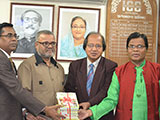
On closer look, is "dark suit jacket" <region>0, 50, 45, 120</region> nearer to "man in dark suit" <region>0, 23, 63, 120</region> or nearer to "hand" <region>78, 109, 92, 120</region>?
"man in dark suit" <region>0, 23, 63, 120</region>

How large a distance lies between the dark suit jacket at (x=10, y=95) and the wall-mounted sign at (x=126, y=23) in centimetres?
185

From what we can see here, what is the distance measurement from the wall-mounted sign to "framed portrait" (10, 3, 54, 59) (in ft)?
3.07

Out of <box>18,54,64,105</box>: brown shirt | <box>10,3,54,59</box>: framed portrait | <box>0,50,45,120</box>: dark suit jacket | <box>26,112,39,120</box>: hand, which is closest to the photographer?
<box>0,50,45,120</box>: dark suit jacket

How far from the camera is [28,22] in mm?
3541

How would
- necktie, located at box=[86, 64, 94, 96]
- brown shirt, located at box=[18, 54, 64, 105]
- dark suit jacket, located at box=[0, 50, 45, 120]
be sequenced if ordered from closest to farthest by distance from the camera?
dark suit jacket, located at box=[0, 50, 45, 120], brown shirt, located at box=[18, 54, 64, 105], necktie, located at box=[86, 64, 94, 96]

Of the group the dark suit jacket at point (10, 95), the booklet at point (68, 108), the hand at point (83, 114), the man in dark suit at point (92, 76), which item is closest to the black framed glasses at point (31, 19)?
the man in dark suit at point (92, 76)

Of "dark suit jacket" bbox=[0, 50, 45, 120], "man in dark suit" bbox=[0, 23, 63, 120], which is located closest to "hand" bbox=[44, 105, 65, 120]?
"man in dark suit" bbox=[0, 23, 63, 120]

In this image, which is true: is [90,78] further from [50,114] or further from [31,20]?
[31,20]

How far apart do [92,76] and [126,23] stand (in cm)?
148

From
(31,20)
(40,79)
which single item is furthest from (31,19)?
(40,79)

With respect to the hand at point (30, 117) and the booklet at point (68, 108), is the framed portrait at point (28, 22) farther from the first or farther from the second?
the booklet at point (68, 108)

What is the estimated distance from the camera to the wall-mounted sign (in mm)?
3642

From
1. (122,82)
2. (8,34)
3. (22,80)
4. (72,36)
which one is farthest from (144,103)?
(72,36)

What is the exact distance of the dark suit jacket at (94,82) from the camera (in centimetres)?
247
